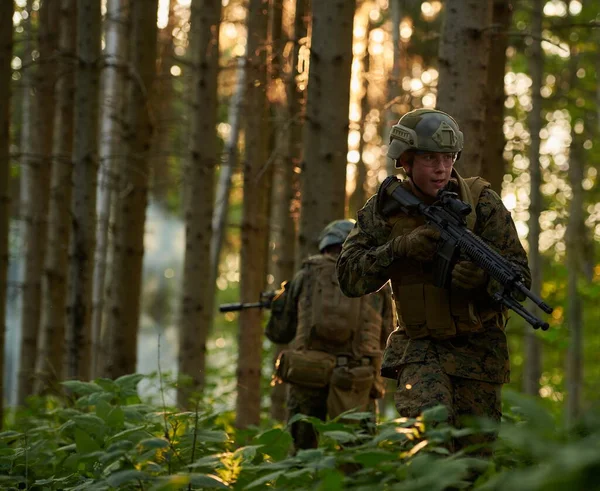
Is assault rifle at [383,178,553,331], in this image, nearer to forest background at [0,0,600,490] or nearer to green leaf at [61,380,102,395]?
forest background at [0,0,600,490]

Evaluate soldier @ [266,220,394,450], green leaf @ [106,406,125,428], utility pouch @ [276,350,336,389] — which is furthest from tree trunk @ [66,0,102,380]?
green leaf @ [106,406,125,428]

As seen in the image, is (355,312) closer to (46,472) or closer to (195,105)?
(46,472)

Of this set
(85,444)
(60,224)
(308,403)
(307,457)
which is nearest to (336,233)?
(308,403)

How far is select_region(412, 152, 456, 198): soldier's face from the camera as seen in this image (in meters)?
5.59

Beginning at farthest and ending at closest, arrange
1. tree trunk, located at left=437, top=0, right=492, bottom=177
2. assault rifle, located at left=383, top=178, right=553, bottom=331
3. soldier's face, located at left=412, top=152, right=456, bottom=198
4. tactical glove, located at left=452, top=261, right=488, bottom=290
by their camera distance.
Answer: tree trunk, located at left=437, top=0, right=492, bottom=177 → soldier's face, located at left=412, top=152, right=456, bottom=198 → tactical glove, located at left=452, top=261, right=488, bottom=290 → assault rifle, located at left=383, top=178, right=553, bottom=331

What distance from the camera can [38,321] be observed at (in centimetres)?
1577

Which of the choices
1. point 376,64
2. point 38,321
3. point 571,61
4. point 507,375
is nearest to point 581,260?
point 571,61

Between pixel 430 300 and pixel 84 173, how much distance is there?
6391 millimetres

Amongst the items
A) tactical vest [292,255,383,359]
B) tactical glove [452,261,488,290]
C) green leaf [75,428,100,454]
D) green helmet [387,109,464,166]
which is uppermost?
green helmet [387,109,464,166]

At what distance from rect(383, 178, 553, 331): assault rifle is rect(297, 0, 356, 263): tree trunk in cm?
353

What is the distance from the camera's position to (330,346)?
27.2ft

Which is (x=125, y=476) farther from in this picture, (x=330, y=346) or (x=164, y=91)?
(x=164, y=91)

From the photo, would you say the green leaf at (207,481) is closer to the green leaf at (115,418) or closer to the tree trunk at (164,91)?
the green leaf at (115,418)

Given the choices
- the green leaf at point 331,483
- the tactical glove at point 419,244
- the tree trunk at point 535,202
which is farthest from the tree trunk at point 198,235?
the green leaf at point 331,483
